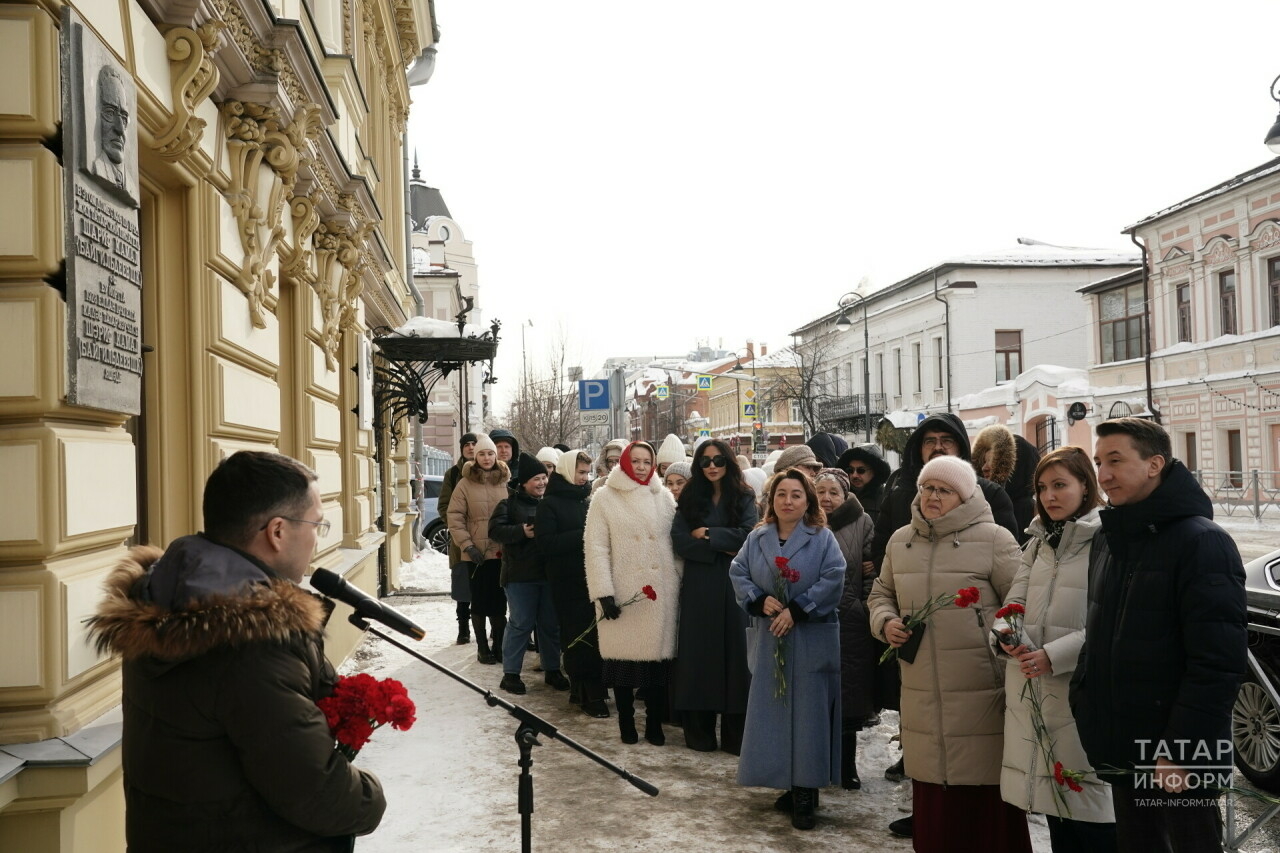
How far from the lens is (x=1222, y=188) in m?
30.7

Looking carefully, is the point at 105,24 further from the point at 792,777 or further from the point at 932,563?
the point at 792,777

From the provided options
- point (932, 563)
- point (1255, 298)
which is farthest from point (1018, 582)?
point (1255, 298)

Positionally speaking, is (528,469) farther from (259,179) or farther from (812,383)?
(812,383)

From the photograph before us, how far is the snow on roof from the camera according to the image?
29.2 meters

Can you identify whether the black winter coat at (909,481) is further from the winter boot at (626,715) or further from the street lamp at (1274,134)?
the street lamp at (1274,134)

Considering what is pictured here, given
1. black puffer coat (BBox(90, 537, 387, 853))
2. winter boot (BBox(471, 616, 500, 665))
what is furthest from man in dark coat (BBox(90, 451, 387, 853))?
winter boot (BBox(471, 616, 500, 665))

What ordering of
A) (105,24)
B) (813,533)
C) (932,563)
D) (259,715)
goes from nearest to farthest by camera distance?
(259,715) < (105,24) < (932,563) < (813,533)

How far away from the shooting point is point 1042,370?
39969mm

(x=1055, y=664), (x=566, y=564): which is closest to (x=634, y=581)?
(x=566, y=564)

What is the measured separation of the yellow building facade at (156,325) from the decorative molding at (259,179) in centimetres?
2

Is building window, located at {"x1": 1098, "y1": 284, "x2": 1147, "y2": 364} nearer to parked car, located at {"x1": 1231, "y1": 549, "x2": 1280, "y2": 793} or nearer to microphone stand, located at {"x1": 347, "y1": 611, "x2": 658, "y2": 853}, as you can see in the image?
parked car, located at {"x1": 1231, "y1": 549, "x2": 1280, "y2": 793}

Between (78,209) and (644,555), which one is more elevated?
(78,209)

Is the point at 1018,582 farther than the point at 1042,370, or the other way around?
the point at 1042,370

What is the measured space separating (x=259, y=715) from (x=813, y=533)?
12.7 feet
